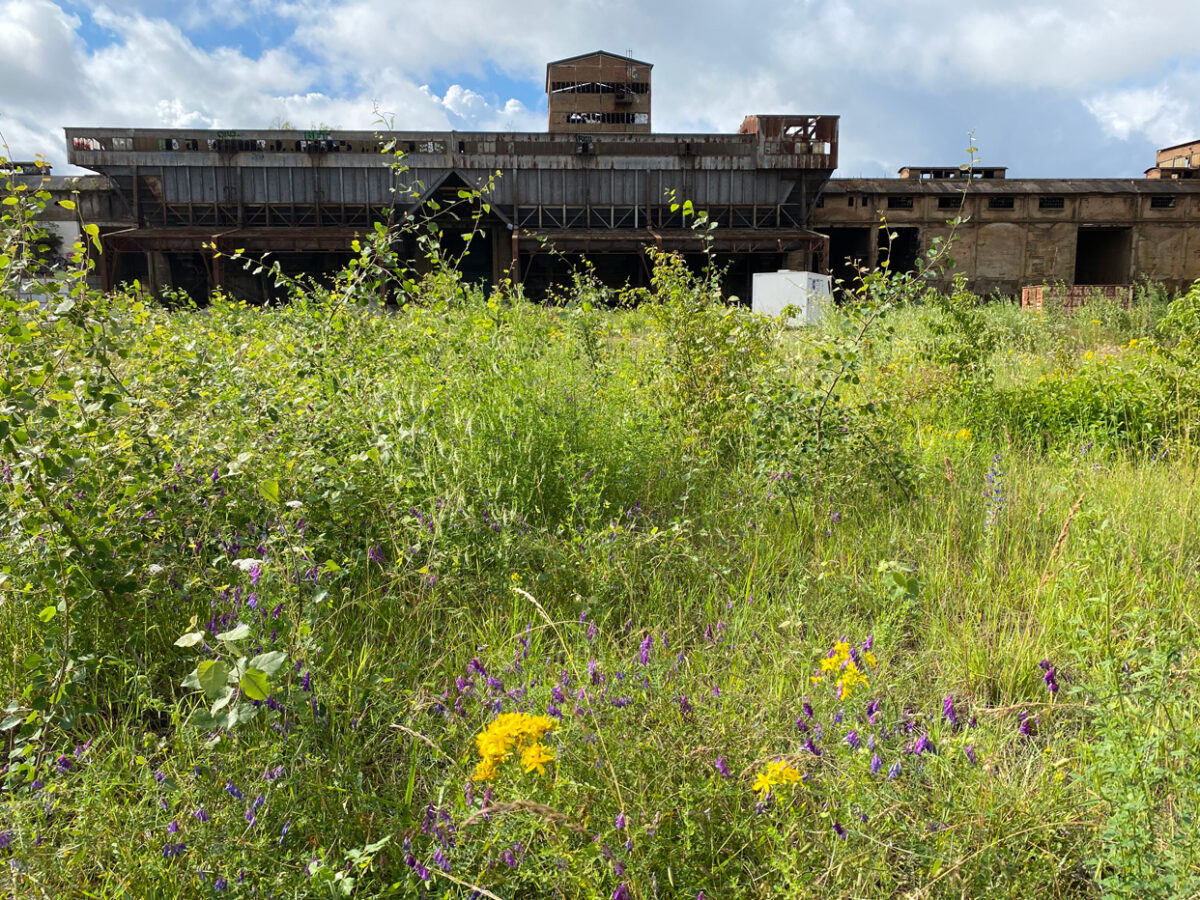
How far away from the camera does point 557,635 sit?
7.24 ft

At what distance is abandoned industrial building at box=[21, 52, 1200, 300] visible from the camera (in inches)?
893

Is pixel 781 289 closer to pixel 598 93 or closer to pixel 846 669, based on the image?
pixel 846 669

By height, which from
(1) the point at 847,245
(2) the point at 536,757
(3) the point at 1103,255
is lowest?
(2) the point at 536,757

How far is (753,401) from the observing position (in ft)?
11.8

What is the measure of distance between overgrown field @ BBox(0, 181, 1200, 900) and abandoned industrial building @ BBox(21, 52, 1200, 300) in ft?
62.0

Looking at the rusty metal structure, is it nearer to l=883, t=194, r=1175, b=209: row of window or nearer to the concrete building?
l=883, t=194, r=1175, b=209: row of window

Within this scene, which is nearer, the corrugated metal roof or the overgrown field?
the overgrown field

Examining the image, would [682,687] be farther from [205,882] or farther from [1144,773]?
[205,882]

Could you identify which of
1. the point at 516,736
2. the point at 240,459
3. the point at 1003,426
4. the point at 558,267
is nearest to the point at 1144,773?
the point at 516,736

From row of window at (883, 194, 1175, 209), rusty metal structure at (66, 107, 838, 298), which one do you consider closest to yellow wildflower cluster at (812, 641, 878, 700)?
rusty metal structure at (66, 107, 838, 298)

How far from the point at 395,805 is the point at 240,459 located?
0.92 m

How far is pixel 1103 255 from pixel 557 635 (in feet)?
107

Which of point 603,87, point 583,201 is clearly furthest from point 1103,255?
point 603,87

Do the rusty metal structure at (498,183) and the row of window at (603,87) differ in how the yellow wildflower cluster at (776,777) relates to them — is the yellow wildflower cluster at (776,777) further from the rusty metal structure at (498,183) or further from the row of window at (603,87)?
the row of window at (603,87)
